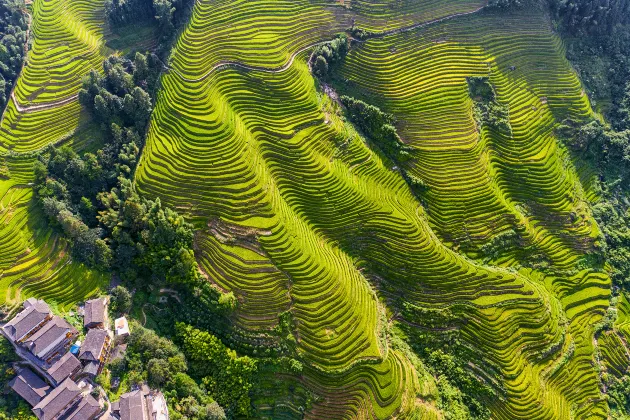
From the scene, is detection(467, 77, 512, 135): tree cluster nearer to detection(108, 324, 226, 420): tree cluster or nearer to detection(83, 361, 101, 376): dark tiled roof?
detection(108, 324, 226, 420): tree cluster

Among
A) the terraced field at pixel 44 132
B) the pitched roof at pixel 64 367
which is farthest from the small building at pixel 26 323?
the pitched roof at pixel 64 367

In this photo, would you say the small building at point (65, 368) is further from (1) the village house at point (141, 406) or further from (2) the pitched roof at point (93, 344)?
(1) the village house at point (141, 406)

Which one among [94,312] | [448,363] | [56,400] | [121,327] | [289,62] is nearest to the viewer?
[56,400]

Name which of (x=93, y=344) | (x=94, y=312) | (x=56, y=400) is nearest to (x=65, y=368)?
(x=56, y=400)

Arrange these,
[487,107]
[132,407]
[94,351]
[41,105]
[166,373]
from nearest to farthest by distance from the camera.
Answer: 1. [132,407]
2. [94,351]
3. [166,373]
4. [41,105]
5. [487,107]

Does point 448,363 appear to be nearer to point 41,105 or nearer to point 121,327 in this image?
point 121,327

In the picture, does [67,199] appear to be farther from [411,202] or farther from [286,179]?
[411,202]
